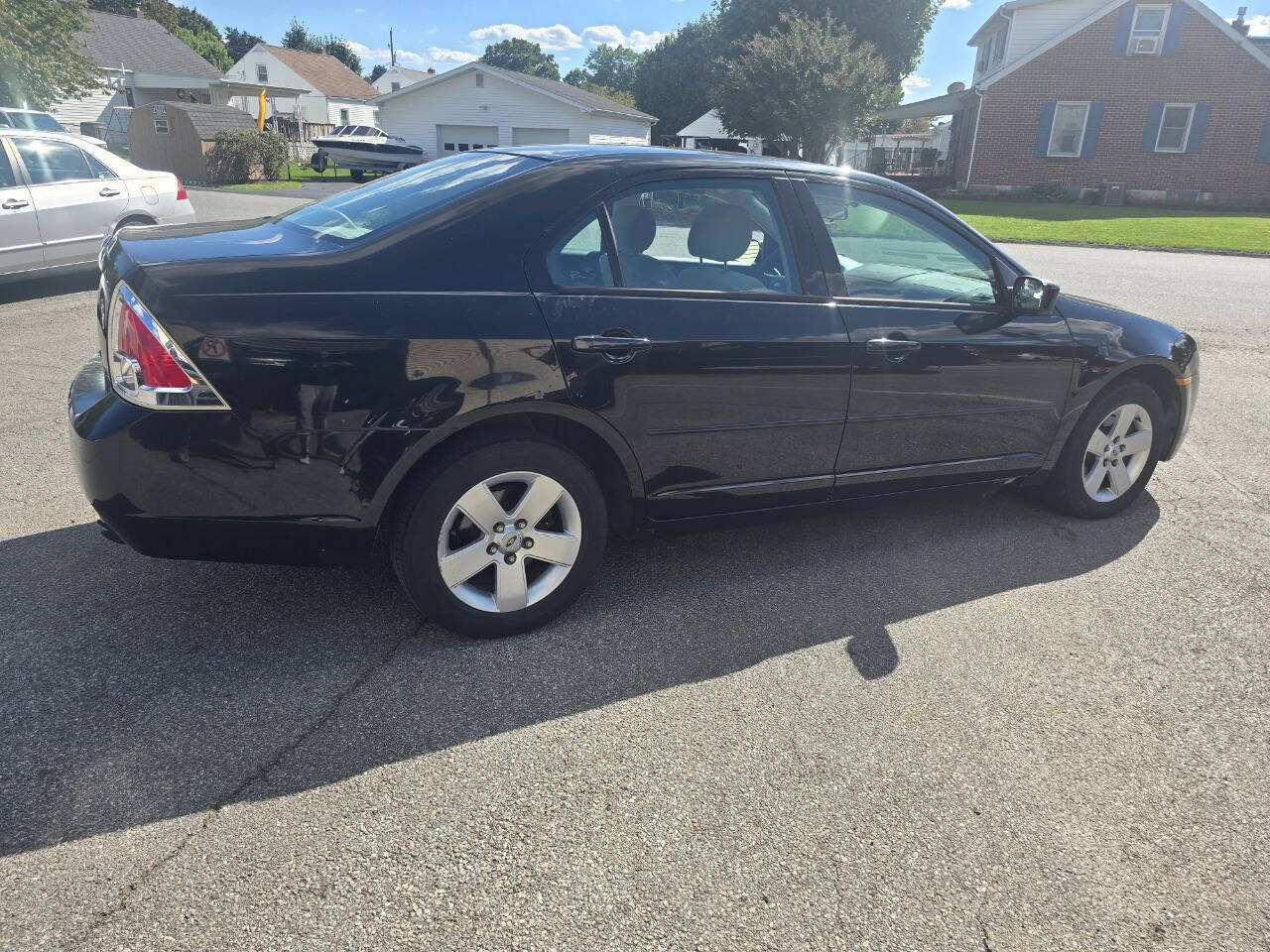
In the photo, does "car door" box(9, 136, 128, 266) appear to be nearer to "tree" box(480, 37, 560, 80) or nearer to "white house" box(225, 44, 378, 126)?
"white house" box(225, 44, 378, 126)

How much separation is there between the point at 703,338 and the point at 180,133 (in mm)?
33112

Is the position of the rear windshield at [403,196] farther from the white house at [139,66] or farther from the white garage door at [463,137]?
the white house at [139,66]

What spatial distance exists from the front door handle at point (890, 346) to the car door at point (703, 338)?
0.13 meters

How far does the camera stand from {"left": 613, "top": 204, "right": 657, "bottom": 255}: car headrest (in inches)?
131

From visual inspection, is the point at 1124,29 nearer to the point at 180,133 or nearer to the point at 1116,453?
the point at 180,133

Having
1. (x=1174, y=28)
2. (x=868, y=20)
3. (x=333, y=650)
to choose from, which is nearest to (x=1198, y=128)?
(x=1174, y=28)

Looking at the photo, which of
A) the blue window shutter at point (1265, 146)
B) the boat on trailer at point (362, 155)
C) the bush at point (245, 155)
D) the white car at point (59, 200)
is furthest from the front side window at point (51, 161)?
the blue window shutter at point (1265, 146)

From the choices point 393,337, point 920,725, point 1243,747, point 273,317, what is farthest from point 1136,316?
point 273,317

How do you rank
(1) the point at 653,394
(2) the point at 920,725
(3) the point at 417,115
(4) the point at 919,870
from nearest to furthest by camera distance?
1. (4) the point at 919,870
2. (2) the point at 920,725
3. (1) the point at 653,394
4. (3) the point at 417,115

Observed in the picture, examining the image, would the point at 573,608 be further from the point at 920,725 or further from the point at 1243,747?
the point at 1243,747

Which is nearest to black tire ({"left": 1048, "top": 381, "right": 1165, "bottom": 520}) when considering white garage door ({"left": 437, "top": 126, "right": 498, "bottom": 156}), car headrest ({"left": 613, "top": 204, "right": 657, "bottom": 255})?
car headrest ({"left": 613, "top": 204, "right": 657, "bottom": 255})

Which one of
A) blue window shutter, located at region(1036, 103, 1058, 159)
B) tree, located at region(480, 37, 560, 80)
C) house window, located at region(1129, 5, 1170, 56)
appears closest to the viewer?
house window, located at region(1129, 5, 1170, 56)

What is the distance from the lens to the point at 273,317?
2742 mm

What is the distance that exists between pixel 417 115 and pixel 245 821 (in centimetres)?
3873
